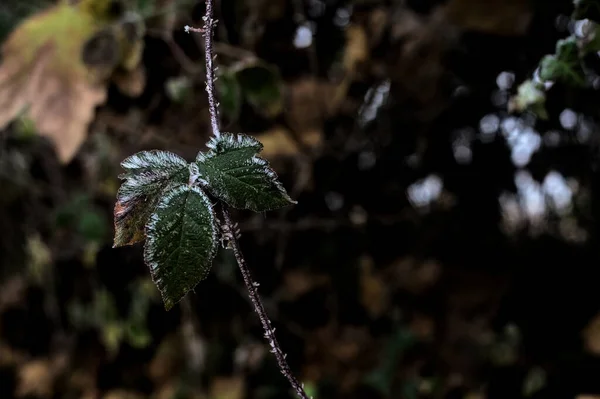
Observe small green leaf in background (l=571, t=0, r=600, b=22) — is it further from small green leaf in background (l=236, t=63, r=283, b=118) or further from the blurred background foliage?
small green leaf in background (l=236, t=63, r=283, b=118)

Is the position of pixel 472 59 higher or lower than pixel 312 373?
higher

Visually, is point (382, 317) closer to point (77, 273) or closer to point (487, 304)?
point (487, 304)

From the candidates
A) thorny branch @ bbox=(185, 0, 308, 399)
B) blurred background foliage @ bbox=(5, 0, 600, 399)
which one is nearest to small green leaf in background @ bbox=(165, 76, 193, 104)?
blurred background foliage @ bbox=(5, 0, 600, 399)

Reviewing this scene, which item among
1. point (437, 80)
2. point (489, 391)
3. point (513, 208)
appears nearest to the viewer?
point (489, 391)

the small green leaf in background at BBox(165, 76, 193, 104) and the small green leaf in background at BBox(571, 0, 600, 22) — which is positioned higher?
the small green leaf in background at BBox(165, 76, 193, 104)

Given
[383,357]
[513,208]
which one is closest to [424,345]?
[383,357]

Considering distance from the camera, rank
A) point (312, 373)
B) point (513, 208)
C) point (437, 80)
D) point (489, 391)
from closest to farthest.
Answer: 1. point (489, 391)
2. point (437, 80)
3. point (312, 373)
4. point (513, 208)
